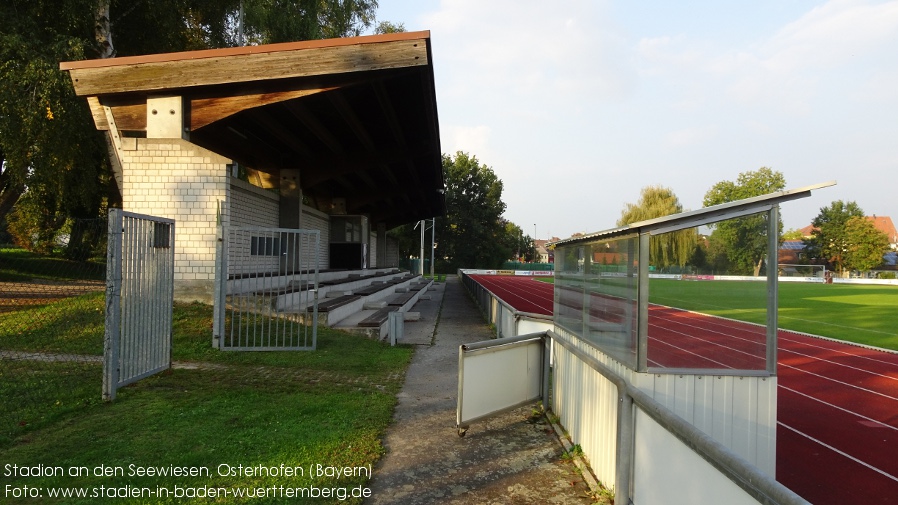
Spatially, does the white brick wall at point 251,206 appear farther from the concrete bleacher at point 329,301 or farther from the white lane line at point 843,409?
the white lane line at point 843,409

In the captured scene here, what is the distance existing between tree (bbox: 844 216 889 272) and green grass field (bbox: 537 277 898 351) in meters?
66.4

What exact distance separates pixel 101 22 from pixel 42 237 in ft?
24.6

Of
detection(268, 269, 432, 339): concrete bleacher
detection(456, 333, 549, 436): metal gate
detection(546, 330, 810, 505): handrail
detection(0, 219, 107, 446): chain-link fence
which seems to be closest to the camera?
detection(546, 330, 810, 505): handrail

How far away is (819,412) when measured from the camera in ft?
27.7

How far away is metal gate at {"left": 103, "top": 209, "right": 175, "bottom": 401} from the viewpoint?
264 inches

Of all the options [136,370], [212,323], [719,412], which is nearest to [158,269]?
[136,370]

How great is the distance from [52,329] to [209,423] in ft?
21.6

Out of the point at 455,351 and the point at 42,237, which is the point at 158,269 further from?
the point at 42,237

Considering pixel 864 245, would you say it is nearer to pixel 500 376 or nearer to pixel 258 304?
pixel 258 304

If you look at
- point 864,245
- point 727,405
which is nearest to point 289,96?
point 727,405

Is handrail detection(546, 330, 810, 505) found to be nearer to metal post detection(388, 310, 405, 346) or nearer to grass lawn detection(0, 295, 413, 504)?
grass lawn detection(0, 295, 413, 504)

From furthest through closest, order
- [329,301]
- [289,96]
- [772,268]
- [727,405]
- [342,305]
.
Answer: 1. [329,301]
2. [342,305]
3. [289,96]
4. [772,268]
5. [727,405]

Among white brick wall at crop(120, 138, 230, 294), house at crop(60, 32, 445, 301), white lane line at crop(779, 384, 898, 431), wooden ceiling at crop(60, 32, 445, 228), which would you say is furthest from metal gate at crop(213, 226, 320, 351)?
white lane line at crop(779, 384, 898, 431)

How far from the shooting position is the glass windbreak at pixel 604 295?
16.5 ft
